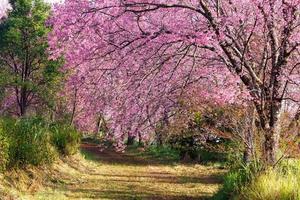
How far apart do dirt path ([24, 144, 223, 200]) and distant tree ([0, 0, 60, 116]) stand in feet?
36.7

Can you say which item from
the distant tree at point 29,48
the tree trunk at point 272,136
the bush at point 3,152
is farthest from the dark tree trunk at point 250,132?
the distant tree at point 29,48

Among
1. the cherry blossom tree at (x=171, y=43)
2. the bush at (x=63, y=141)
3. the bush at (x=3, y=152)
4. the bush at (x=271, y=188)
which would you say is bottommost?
the bush at (x=271, y=188)

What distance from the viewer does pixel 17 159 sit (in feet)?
34.8

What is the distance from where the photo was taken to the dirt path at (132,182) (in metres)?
11.3

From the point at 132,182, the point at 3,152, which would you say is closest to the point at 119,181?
the point at 132,182

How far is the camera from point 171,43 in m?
9.05

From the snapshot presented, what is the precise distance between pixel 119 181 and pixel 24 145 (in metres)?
3.94

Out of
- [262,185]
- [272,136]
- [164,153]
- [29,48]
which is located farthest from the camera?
[29,48]

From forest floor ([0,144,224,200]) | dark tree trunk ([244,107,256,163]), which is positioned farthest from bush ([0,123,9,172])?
dark tree trunk ([244,107,256,163])

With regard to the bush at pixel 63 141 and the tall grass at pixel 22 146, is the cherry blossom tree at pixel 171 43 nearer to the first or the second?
the tall grass at pixel 22 146

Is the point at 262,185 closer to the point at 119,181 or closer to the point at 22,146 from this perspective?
the point at 22,146

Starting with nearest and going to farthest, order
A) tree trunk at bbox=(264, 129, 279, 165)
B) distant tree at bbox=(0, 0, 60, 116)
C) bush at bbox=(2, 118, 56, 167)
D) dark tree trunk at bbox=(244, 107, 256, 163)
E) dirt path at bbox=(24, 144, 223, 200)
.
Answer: dark tree trunk at bbox=(244, 107, 256, 163) < tree trunk at bbox=(264, 129, 279, 165) < bush at bbox=(2, 118, 56, 167) < dirt path at bbox=(24, 144, 223, 200) < distant tree at bbox=(0, 0, 60, 116)

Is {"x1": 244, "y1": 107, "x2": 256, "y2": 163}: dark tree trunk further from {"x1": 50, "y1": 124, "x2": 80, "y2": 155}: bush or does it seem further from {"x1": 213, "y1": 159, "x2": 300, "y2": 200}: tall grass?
{"x1": 50, "y1": 124, "x2": 80, "y2": 155}: bush

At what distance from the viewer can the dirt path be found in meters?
11.3
